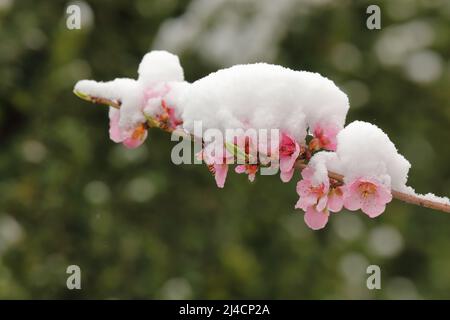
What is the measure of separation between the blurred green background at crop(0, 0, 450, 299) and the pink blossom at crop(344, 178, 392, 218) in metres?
1.81

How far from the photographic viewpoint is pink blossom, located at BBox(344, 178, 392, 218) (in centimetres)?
84

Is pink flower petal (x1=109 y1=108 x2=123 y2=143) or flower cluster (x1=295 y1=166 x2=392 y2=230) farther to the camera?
pink flower petal (x1=109 y1=108 x2=123 y2=143)

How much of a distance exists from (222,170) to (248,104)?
3.1 inches

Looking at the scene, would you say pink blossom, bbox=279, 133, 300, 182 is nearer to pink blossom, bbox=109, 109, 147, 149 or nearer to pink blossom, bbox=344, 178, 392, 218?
pink blossom, bbox=344, 178, 392, 218

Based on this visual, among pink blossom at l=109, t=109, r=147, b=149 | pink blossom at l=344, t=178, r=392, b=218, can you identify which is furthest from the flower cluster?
pink blossom at l=109, t=109, r=147, b=149

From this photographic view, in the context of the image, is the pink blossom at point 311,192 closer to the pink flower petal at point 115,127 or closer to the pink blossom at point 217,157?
the pink blossom at point 217,157

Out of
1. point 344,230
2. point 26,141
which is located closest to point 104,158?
point 26,141

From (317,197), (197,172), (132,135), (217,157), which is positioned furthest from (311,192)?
(197,172)

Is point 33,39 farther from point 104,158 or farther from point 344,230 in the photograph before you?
point 344,230

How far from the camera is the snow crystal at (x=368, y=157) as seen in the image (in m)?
0.85

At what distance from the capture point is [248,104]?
2.89ft

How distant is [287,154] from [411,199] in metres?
0.14

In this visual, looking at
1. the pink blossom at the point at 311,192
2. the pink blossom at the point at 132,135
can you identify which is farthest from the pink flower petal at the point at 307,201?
the pink blossom at the point at 132,135

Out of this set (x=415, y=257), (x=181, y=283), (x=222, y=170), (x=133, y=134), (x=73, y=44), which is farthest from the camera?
(x=415, y=257)
